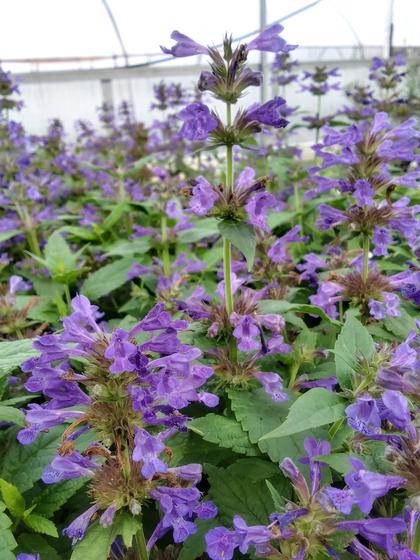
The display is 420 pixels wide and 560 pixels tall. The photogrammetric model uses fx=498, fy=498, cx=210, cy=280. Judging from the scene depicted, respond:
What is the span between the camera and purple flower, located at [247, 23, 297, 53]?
1.57 metres

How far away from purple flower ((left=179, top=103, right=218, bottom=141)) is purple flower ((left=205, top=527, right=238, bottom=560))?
1086mm

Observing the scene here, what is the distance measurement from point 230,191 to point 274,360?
63cm

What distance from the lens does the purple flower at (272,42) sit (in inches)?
61.9

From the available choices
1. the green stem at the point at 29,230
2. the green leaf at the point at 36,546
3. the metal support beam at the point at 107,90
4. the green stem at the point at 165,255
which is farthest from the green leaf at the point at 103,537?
the metal support beam at the point at 107,90

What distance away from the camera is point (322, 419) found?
111 cm

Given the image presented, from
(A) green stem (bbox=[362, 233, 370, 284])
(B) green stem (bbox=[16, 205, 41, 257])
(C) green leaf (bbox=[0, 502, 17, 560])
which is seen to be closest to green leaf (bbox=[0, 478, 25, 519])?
(C) green leaf (bbox=[0, 502, 17, 560])

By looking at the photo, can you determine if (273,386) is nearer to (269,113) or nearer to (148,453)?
(148,453)

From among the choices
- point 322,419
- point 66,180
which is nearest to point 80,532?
point 322,419

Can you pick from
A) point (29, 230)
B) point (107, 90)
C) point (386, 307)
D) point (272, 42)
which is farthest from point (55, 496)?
point (107, 90)

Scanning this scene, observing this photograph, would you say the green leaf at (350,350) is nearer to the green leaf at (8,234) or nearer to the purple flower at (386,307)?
the purple flower at (386,307)

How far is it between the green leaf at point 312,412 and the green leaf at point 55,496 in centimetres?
66

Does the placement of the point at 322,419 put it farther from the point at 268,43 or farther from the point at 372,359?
the point at 268,43

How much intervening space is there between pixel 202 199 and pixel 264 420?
0.69 meters

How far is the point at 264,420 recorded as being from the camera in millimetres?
1456
